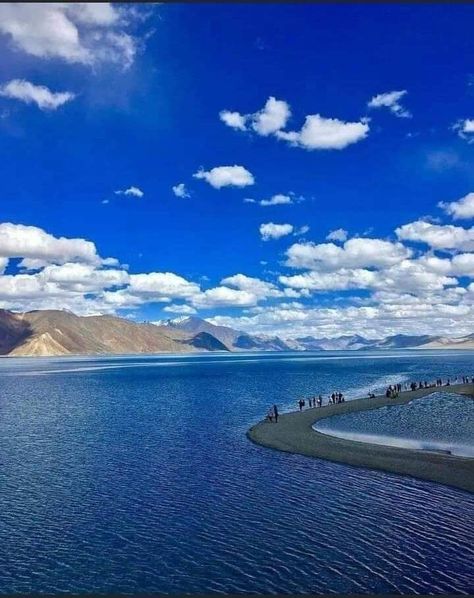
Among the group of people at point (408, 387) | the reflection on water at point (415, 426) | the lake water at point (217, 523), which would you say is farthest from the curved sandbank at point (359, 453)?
the group of people at point (408, 387)

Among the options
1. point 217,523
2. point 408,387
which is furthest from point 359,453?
point 408,387

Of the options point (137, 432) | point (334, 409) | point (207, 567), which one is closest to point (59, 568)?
point (207, 567)

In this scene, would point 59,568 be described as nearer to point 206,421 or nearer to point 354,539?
point 354,539

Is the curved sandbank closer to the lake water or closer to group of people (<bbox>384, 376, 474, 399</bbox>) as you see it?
the lake water

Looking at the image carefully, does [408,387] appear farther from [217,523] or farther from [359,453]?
[217,523]

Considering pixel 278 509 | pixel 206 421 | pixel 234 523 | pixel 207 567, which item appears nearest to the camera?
pixel 207 567

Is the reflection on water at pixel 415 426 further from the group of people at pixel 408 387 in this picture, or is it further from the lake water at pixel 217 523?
the lake water at pixel 217 523
